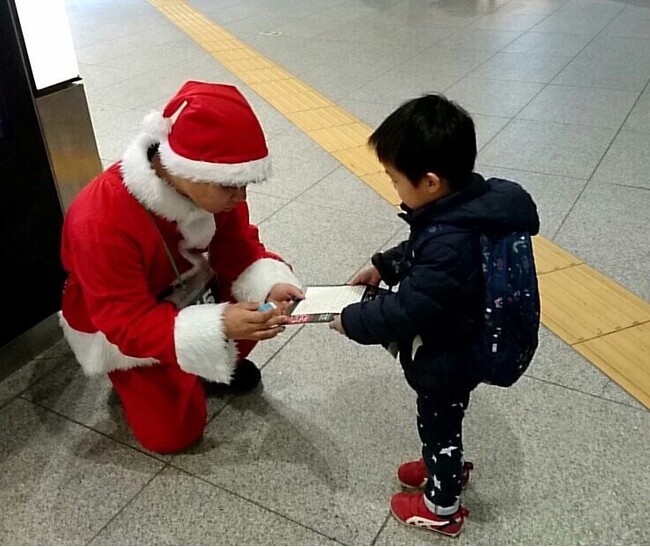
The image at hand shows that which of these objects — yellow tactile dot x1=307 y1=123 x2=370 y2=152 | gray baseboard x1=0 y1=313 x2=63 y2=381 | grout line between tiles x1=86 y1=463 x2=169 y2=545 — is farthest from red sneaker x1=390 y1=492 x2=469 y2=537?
yellow tactile dot x1=307 y1=123 x2=370 y2=152

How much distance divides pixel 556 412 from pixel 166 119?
1.16 metres

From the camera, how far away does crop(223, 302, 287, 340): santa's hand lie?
54.5 inches

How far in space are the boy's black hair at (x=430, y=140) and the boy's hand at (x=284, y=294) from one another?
0.53 metres

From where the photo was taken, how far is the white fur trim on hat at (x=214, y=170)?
1.26 meters

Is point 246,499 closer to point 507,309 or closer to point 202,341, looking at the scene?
point 202,341

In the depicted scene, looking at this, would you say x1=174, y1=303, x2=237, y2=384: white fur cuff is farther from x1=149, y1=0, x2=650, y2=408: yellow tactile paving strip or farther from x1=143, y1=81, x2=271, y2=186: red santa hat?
x1=149, y1=0, x2=650, y2=408: yellow tactile paving strip

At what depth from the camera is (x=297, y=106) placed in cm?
395

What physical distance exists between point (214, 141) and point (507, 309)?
23.5 inches

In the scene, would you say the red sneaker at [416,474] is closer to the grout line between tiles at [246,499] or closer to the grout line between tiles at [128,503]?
the grout line between tiles at [246,499]

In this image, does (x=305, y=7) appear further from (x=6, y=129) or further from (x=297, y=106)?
(x=6, y=129)

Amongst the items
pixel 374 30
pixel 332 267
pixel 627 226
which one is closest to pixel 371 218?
pixel 332 267

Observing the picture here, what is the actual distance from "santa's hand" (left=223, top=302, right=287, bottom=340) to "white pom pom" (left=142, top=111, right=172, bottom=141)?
38 centimetres

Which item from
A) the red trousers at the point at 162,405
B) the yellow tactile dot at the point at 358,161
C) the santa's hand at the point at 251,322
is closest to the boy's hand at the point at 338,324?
the santa's hand at the point at 251,322

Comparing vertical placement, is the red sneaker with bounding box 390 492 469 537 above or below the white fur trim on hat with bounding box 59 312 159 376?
below
